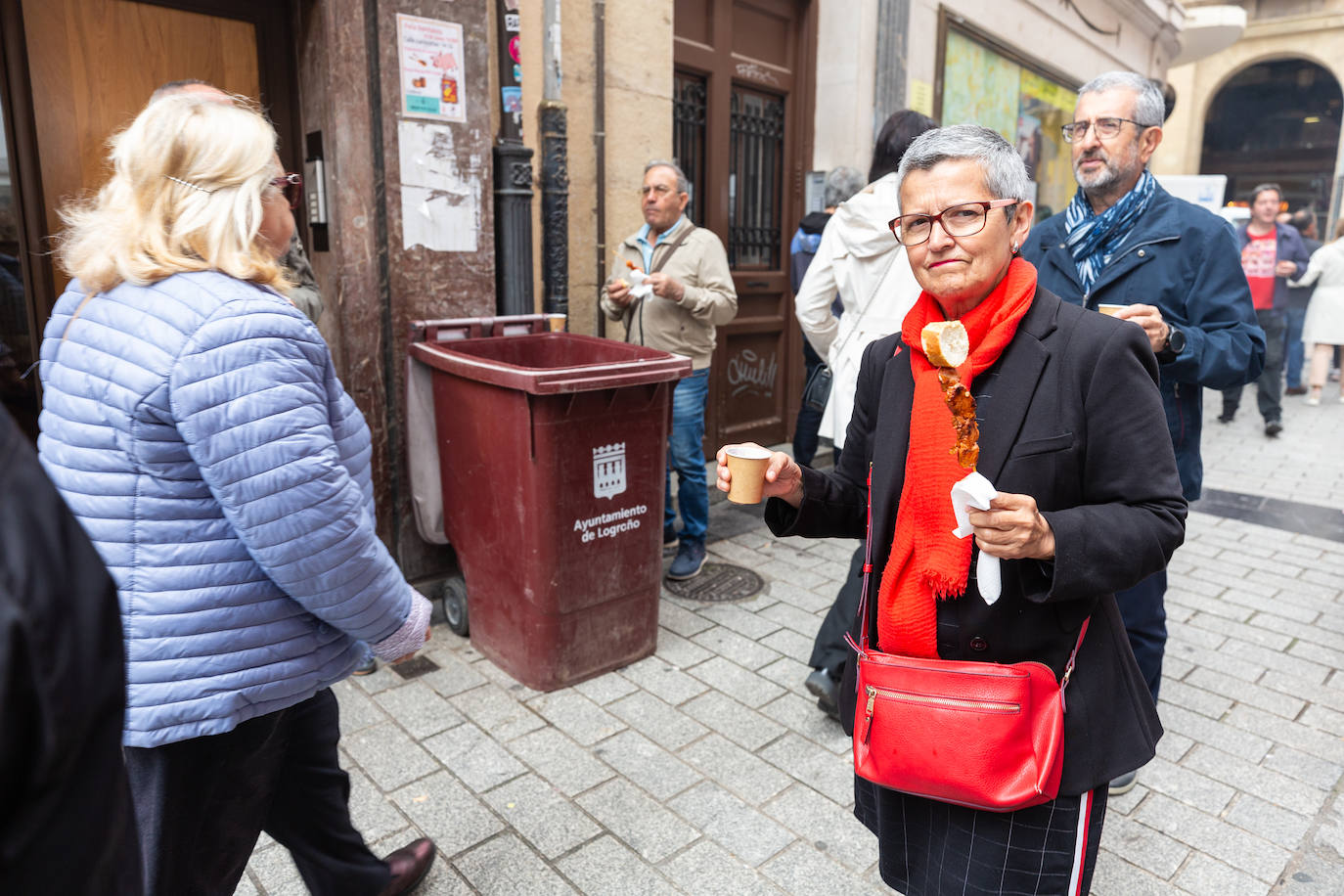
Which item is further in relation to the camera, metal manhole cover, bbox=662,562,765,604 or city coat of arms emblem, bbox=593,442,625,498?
Result: metal manhole cover, bbox=662,562,765,604

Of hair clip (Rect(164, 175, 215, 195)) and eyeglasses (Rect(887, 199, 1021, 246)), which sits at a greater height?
hair clip (Rect(164, 175, 215, 195))

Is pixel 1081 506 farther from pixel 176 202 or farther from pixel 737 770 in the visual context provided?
pixel 737 770

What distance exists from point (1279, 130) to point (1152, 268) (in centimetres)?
2292

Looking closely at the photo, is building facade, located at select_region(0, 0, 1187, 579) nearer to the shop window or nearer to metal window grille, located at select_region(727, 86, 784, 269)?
metal window grille, located at select_region(727, 86, 784, 269)

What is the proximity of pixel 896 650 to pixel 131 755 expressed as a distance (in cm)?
139

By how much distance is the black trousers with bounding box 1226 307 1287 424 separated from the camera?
28.5ft

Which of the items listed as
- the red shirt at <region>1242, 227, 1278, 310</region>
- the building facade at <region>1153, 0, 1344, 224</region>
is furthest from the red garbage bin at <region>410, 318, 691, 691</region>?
the building facade at <region>1153, 0, 1344, 224</region>

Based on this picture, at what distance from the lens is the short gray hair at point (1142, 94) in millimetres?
2697

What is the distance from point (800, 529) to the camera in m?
1.88

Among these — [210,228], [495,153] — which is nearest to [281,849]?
[210,228]

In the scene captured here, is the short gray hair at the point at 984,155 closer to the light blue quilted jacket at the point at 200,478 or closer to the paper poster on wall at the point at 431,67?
the light blue quilted jacket at the point at 200,478

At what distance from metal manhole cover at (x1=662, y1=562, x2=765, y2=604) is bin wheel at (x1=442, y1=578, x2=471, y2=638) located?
108 centimetres

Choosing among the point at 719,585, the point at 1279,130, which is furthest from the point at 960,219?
the point at 1279,130

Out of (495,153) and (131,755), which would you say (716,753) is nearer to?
(131,755)
